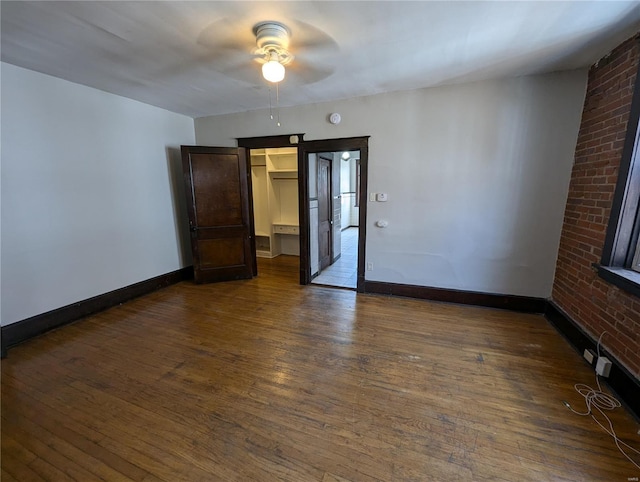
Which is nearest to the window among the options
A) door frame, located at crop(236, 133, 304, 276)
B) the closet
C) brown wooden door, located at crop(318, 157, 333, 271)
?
door frame, located at crop(236, 133, 304, 276)

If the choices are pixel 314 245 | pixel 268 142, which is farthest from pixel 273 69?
pixel 314 245

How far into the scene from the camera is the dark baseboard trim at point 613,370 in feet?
5.66

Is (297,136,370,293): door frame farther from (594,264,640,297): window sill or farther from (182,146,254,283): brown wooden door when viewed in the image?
(594,264,640,297): window sill

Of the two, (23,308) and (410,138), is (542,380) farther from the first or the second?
(23,308)

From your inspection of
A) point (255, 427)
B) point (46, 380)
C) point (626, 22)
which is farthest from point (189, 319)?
point (626, 22)

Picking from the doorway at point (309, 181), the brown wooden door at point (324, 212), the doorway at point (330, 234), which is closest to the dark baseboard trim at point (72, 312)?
the doorway at point (309, 181)

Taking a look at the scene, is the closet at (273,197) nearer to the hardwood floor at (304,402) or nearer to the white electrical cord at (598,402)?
the hardwood floor at (304,402)

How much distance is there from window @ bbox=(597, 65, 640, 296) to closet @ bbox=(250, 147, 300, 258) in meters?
4.37

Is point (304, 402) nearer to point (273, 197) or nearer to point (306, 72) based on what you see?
point (306, 72)

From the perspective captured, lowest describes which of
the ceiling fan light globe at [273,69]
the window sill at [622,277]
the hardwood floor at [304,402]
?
the hardwood floor at [304,402]

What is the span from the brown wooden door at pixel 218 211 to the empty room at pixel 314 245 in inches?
1.3

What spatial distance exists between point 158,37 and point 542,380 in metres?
3.83

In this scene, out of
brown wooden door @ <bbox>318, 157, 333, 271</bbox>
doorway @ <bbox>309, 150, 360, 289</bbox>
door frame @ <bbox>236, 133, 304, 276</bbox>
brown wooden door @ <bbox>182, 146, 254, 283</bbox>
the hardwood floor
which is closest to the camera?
the hardwood floor

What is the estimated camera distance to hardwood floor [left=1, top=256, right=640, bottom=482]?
1.43 m
